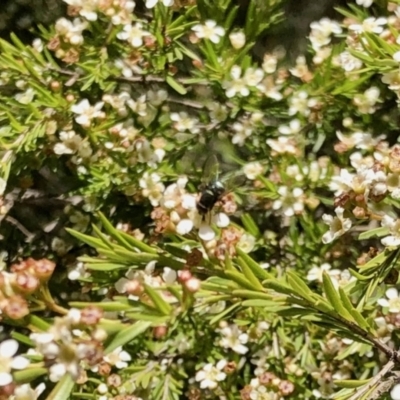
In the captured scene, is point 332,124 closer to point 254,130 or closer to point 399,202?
point 254,130

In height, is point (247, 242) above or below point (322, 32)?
below

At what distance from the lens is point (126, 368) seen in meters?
1.35

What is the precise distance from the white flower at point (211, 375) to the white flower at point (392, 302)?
1.31 ft

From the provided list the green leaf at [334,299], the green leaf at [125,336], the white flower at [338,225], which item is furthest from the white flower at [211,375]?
the green leaf at [125,336]

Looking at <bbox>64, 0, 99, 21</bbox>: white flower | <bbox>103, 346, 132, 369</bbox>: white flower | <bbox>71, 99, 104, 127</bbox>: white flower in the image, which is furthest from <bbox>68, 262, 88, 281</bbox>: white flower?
<bbox>64, 0, 99, 21</bbox>: white flower

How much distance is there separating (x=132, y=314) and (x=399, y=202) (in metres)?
0.68

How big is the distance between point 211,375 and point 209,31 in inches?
29.7

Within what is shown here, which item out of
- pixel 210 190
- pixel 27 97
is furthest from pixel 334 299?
pixel 27 97

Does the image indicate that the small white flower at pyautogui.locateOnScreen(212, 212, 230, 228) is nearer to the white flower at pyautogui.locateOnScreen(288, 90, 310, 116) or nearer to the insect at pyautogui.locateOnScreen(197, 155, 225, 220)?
the insect at pyautogui.locateOnScreen(197, 155, 225, 220)

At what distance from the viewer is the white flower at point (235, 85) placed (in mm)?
1460

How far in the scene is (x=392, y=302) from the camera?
1241 mm

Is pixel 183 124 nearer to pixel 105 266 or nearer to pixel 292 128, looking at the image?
pixel 292 128

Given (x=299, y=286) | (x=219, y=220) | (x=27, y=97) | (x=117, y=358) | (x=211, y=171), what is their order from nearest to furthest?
(x=299, y=286)
(x=219, y=220)
(x=211, y=171)
(x=117, y=358)
(x=27, y=97)

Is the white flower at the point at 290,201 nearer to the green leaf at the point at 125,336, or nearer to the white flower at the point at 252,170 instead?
the white flower at the point at 252,170
